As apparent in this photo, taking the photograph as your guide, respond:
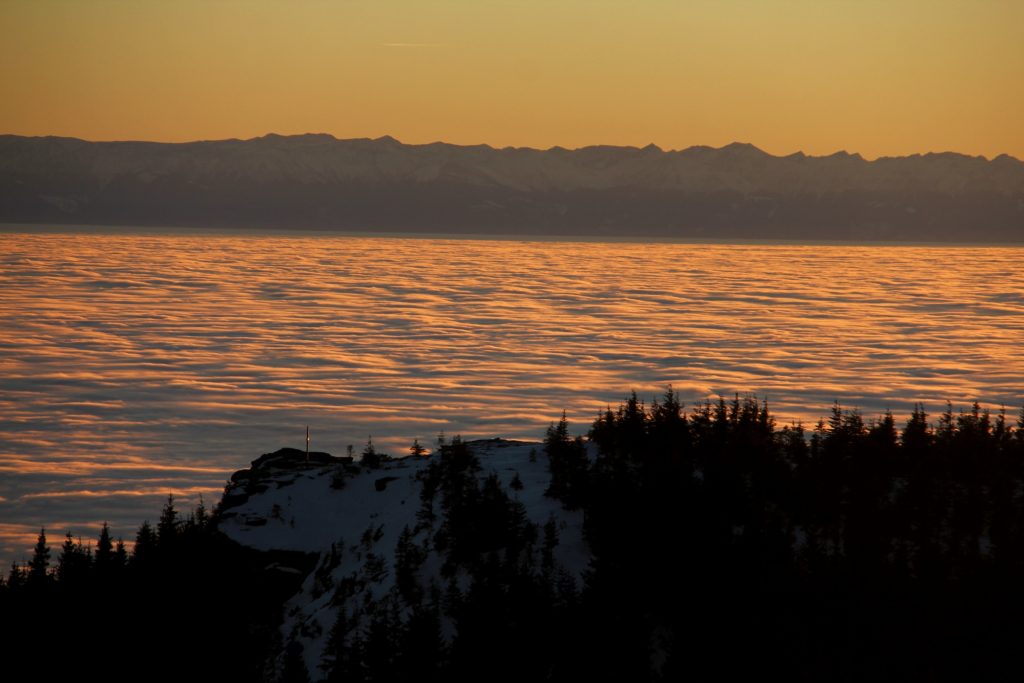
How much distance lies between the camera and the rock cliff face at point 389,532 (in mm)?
57562

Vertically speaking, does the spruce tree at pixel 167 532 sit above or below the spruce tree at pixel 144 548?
above

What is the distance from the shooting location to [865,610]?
51719 mm

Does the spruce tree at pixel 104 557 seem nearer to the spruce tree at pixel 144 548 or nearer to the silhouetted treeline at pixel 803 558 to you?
the spruce tree at pixel 144 548

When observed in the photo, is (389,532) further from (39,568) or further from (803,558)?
(803,558)

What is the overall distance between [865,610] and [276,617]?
2860 cm

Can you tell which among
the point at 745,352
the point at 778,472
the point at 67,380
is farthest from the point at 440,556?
the point at 745,352

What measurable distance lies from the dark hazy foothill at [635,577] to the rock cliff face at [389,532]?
194 millimetres

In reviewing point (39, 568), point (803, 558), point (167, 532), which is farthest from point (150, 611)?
point (803, 558)

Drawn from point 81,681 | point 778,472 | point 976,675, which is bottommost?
point 81,681

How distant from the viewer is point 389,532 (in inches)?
2542

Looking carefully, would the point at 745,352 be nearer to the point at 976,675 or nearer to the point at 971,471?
the point at 971,471

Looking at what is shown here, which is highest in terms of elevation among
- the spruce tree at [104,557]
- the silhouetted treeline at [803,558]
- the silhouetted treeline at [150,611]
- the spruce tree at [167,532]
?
the silhouetted treeline at [803,558]

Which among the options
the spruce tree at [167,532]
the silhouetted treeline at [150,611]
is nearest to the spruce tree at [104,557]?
the silhouetted treeline at [150,611]

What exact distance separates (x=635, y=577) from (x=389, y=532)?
52.1ft
